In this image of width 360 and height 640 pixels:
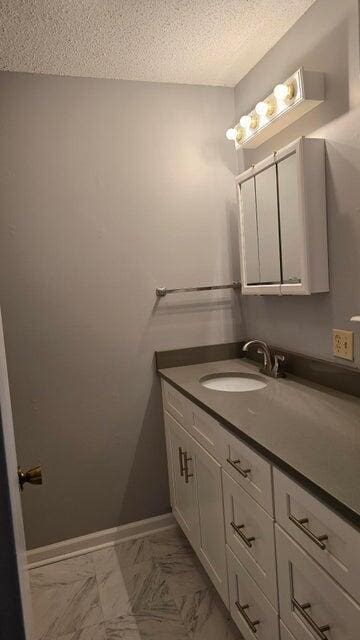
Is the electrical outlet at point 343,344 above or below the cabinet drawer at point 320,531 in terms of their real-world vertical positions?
above

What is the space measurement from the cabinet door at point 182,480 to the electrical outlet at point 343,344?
0.70 m

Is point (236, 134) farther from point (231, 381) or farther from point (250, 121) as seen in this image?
point (231, 381)

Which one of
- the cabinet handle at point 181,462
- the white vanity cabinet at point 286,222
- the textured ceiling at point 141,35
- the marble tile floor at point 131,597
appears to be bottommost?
the marble tile floor at point 131,597

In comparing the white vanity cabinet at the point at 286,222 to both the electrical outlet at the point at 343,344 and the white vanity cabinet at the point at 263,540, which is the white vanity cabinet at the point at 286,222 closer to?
the electrical outlet at the point at 343,344

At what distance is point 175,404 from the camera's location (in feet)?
6.15

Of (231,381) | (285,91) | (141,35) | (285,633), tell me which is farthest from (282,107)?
(285,633)

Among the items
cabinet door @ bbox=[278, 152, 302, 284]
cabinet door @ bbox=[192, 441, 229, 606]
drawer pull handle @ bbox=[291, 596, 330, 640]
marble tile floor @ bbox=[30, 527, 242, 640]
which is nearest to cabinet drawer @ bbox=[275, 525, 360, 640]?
drawer pull handle @ bbox=[291, 596, 330, 640]

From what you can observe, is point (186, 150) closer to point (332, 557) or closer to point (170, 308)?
point (170, 308)

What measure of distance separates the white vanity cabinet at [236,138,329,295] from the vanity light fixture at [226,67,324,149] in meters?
0.14

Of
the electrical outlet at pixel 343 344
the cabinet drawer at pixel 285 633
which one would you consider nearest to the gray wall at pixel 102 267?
the electrical outlet at pixel 343 344

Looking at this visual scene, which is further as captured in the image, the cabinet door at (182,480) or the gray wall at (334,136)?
the cabinet door at (182,480)

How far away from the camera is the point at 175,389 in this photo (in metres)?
1.84

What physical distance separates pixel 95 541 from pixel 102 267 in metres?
1.39

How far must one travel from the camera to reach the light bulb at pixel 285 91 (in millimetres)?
1491
